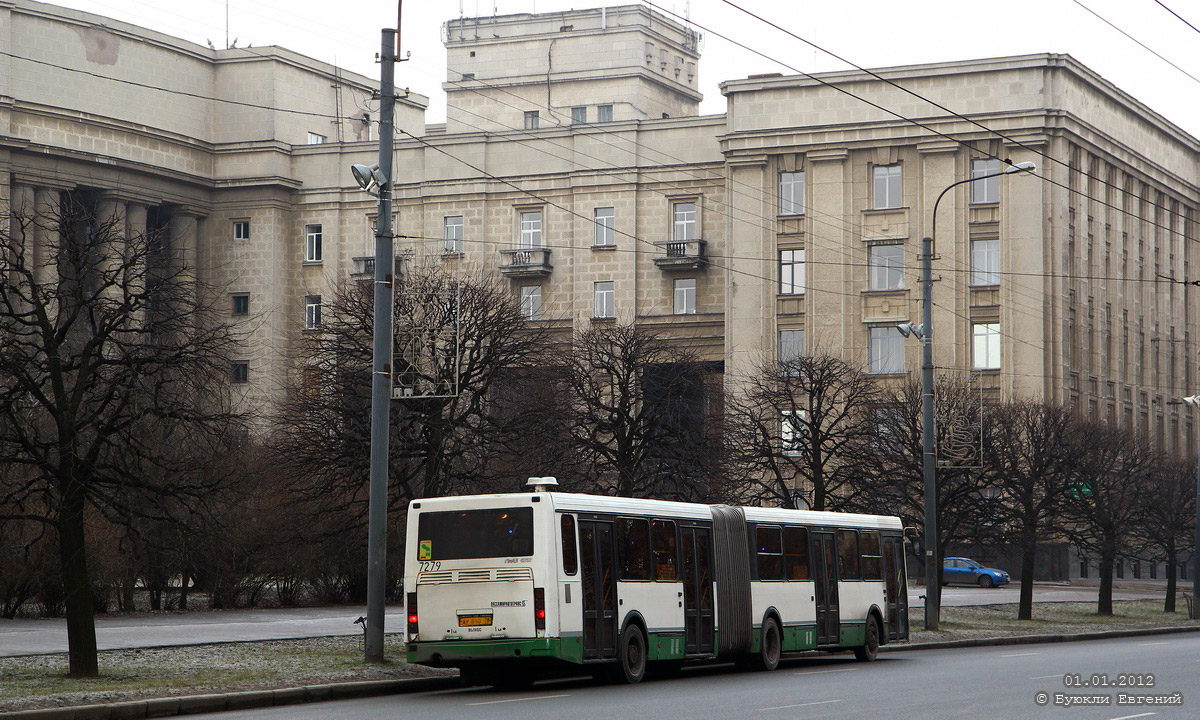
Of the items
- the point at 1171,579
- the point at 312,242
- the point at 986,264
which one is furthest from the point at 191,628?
the point at 312,242

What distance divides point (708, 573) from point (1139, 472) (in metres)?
33.2

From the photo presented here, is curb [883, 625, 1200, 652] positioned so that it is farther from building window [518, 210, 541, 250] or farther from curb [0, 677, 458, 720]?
building window [518, 210, 541, 250]

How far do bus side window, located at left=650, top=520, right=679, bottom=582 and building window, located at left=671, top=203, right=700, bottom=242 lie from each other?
54.7 metres

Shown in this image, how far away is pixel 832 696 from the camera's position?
20.9 metres

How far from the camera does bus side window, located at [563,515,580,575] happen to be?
2259cm

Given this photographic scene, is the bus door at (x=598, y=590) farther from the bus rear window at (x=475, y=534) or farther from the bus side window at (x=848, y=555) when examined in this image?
the bus side window at (x=848, y=555)

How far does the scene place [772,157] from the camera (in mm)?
76188

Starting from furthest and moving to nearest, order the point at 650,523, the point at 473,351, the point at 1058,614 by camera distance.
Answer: the point at 1058,614 < the point at 473,351 < the point at 650,523

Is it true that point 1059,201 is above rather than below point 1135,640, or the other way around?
above

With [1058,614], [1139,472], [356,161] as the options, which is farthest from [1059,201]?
[356,161]

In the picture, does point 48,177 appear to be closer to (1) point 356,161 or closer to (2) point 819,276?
(1) point 356,161

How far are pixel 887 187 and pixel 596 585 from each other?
178 ft

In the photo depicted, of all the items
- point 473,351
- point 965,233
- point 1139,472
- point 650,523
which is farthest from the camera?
point 965,233

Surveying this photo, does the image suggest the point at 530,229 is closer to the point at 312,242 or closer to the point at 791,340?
the point at 312,242
